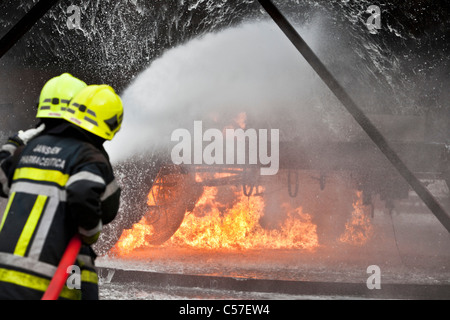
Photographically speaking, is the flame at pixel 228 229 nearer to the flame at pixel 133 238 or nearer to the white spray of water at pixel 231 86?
the flame at pixel 133 238

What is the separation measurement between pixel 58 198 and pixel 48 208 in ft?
0.19

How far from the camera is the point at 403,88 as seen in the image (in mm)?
5812

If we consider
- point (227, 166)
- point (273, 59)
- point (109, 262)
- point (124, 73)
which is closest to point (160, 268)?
point (109, 262)

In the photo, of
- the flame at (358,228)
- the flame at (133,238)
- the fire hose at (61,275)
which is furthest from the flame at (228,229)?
the fire hose at (61,275)

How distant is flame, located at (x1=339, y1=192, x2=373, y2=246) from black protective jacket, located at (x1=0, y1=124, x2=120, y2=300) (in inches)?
242

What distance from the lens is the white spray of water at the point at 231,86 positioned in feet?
19.7

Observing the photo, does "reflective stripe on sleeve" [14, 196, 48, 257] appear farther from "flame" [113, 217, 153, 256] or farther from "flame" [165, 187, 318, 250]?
"flame" [165, 187, 318, 250]

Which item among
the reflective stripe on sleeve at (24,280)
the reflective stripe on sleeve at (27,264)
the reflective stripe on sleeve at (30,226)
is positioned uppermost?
the reflective stripe on sleeve at (30,226)

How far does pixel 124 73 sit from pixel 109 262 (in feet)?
8.33

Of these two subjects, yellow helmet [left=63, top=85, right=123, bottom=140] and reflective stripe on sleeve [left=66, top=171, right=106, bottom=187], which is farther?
yellow helmet [left=63, top=85, right=123, bottom=140]

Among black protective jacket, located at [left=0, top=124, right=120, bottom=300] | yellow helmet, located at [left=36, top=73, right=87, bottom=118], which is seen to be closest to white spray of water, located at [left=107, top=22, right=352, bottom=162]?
yellow helmet, located at [left=36, top=73, right=87, bottom=118]

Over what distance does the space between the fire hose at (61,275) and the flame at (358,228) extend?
6.17 meters

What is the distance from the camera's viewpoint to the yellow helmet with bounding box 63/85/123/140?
2.02 metres

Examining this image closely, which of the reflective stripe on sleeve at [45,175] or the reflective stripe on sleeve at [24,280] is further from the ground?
the reflective stripe on sleeve at [45,175]
